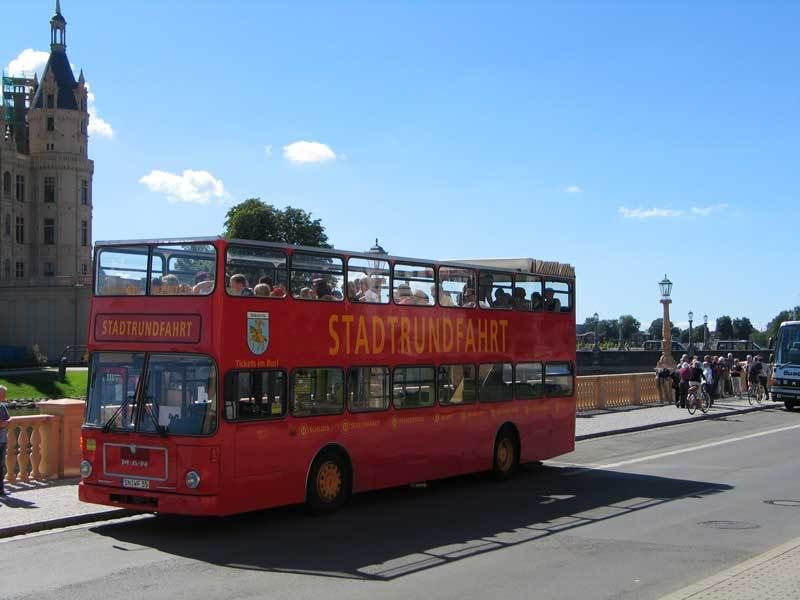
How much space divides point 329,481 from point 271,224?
288 feet

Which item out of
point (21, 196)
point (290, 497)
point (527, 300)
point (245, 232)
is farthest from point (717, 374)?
point (21, 196)

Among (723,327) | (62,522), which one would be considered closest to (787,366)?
(62,522)

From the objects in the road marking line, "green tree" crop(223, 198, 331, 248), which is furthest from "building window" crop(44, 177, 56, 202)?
the road marking line

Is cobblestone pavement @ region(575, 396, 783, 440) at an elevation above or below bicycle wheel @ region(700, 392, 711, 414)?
below

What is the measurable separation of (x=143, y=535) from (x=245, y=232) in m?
88.4

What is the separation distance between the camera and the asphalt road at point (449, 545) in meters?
9.97

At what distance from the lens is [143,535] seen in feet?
42.1

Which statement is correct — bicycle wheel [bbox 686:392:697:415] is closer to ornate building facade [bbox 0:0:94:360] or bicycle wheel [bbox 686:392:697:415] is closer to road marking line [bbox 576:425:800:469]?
road marking line [bbox 576:425:800:469]

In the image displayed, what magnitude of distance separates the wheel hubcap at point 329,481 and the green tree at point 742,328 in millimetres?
164697

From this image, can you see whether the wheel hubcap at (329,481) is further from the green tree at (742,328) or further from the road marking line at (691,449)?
the green tree at (742,328)

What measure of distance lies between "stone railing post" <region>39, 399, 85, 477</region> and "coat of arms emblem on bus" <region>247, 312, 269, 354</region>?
5306 mm

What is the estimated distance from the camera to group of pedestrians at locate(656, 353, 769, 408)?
127 ft

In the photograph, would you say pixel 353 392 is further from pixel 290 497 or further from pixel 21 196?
pixel 21 196

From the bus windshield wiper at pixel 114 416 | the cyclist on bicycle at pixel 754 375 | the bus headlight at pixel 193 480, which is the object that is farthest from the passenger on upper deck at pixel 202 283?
the cyclist on bicycle at pixel 754 375
